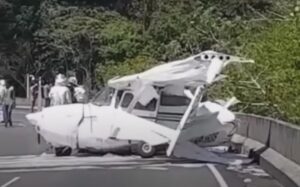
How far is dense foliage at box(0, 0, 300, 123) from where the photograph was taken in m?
25.7

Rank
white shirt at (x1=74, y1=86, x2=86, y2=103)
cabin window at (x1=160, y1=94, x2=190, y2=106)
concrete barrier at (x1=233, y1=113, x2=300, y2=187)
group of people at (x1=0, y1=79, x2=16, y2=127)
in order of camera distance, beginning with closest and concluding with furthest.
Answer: concrete barrier at (x1=233, y1=113, x2=300, y2=187) < cabin window at (x1=160, y1=94, x2=190, y2=106) < group of people at (x1=0, y1=79, x2=16, y2=127) < white shirt at (x1=74, y1=86, x2=86, y2=103)

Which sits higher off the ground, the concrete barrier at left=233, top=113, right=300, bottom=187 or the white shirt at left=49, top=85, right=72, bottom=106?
the white shirt at left=49, top=85, right=72, bottom=106

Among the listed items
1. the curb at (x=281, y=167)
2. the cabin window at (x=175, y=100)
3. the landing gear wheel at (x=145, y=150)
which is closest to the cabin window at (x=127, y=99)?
the cabin window at (x=175, y=100)

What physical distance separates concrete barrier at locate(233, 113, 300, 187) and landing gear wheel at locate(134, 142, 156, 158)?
2430mm

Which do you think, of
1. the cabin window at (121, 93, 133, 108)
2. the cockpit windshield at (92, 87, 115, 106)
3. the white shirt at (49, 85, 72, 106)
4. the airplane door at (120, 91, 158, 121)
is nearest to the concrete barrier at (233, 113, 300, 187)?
the airplane door at (120, 91, 158, 121)

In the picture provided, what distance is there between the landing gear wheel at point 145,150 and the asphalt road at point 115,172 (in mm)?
188

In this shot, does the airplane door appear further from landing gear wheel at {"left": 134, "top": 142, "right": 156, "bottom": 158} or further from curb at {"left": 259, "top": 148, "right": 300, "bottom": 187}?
curb at {"left": 259, "top": 148, "right": 300, "bottom": 187}

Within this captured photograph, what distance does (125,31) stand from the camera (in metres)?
53.5

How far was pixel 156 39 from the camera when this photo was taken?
51.3 m

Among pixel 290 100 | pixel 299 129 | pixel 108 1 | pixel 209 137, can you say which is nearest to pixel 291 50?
pixel 290 100

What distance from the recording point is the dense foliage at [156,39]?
25703 mm

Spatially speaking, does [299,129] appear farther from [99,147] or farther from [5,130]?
[5,130]

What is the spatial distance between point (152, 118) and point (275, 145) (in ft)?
13.7

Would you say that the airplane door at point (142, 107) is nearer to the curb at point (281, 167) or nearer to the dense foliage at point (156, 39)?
the dense foliage at point (156, 39)
